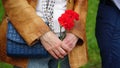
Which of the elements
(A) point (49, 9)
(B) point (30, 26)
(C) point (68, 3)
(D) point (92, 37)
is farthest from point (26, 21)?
(D) point (92, 37)

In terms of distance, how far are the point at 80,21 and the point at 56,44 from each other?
0.96 ft

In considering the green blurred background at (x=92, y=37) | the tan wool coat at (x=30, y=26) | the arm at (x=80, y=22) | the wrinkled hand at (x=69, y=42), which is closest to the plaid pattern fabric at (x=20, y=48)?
the tan wool coat at (x=30, y=26)

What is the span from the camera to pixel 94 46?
6.39 metres

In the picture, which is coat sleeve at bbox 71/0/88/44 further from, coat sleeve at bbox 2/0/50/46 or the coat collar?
coat sleeve at bbox 2/0/50/46

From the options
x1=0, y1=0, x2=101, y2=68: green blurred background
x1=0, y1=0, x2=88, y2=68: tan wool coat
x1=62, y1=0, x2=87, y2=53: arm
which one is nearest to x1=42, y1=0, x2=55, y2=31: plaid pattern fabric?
x1=0, y1=0, x2=88, y2=68: tan wool coat

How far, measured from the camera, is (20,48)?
3.80 metres

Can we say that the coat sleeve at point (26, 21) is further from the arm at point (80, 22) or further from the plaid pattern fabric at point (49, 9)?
the arm at point (80, 22)

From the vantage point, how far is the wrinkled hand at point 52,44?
3729 mm

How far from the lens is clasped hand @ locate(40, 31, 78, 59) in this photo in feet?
12.2

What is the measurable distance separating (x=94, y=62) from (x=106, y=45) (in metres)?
2.34

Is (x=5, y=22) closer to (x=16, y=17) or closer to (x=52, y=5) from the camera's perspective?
(x=16, y=17)

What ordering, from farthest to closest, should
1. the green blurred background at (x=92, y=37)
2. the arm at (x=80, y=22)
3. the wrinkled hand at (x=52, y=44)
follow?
1. the green blurred background at (x=92, y=37)
2. the arm at (x=80, y=22)
3. the wrinkled hand at (x=52, y=44)

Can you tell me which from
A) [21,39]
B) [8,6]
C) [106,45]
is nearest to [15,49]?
[21,39]

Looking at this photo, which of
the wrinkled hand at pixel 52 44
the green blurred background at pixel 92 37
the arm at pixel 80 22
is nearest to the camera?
the wrinkled hand at pixel 52 44
